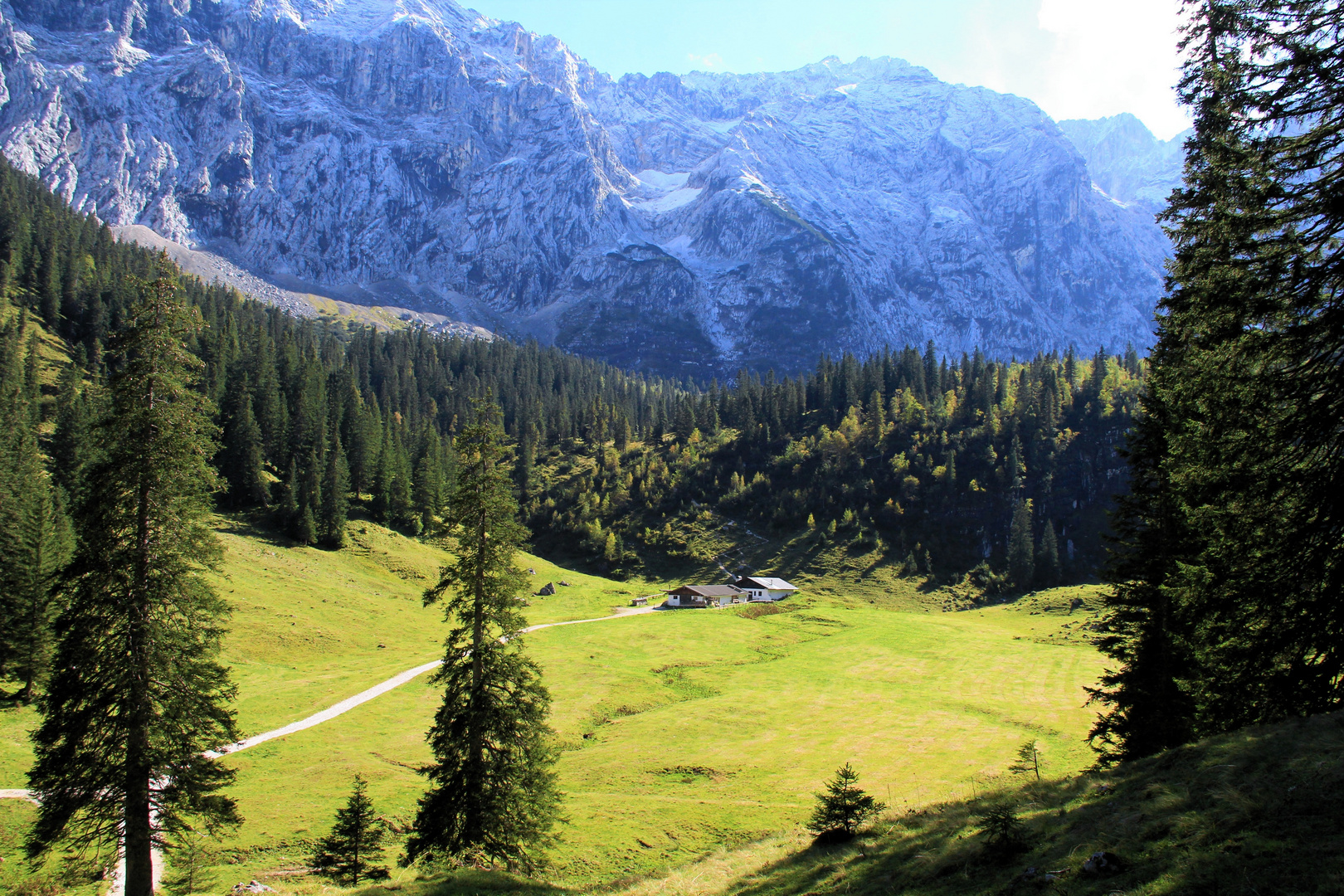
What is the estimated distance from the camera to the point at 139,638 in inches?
712

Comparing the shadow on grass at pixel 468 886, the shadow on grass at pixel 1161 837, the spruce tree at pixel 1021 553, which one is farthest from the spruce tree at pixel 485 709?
the spruce tree at pixel 1021 553

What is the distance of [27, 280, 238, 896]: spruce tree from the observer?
17828 mm

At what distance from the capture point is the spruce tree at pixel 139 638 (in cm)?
1783

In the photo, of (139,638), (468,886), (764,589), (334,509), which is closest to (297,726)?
(468,886)

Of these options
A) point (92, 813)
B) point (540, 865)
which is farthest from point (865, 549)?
point (92, 813)

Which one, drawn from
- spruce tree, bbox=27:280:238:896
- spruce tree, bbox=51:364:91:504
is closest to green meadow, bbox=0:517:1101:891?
spruce tree, bbox=27:280:238:896

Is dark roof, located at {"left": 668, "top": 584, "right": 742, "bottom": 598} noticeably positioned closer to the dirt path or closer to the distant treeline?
the distant treeline

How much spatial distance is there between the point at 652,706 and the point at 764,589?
195 ft

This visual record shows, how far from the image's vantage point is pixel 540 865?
23219 millimetres

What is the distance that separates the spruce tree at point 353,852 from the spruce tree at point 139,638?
514 centimetres

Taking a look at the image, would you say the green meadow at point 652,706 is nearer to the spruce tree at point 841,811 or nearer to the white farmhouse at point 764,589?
the spruce tree at point 841,811

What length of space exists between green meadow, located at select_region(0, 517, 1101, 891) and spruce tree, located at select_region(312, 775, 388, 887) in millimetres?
1269

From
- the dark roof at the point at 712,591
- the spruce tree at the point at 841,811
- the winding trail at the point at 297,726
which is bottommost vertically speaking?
the spruce tree at the point at 841,811

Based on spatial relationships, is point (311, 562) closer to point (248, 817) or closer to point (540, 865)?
point (248, 817)
